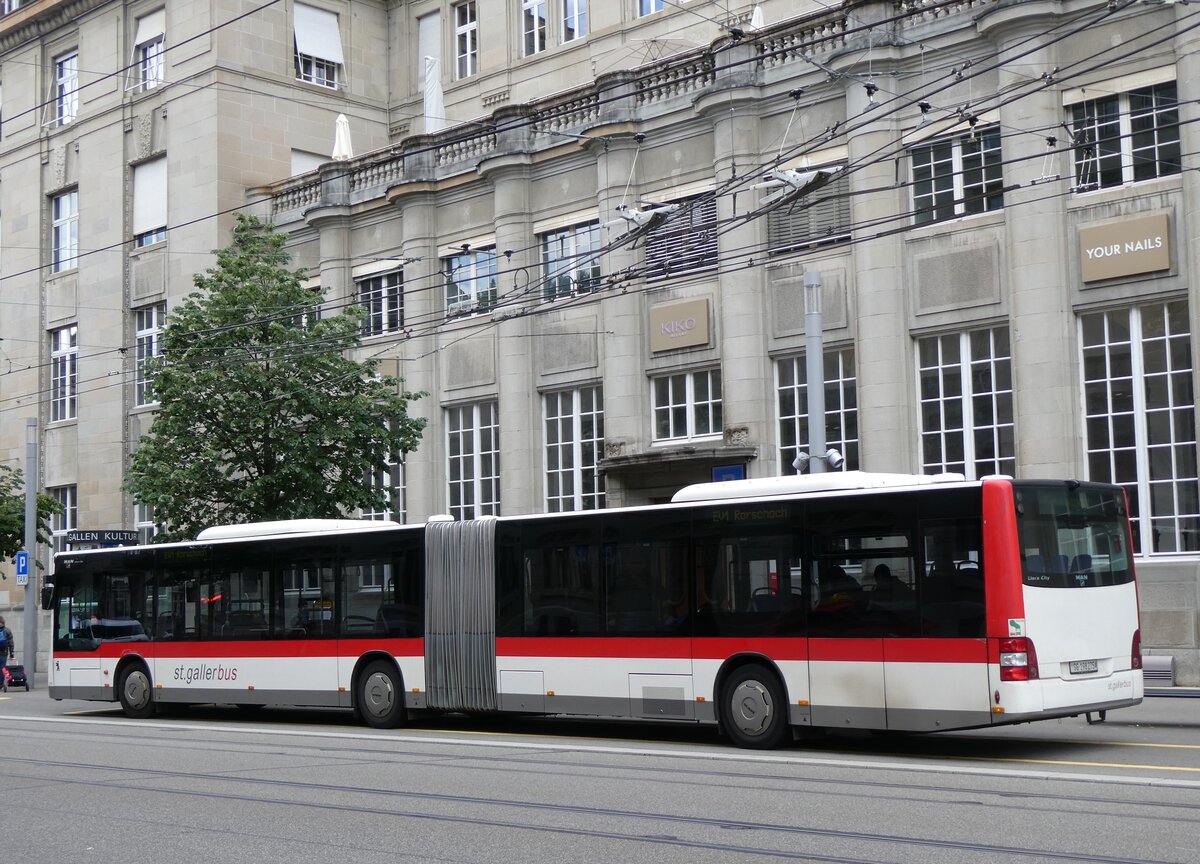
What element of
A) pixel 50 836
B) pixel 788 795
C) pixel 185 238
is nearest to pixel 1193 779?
pixel 788 795

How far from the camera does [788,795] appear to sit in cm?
1163

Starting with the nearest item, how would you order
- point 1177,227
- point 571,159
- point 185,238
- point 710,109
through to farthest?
point 1177,227
point 710,109
point 571,159
point 185,238

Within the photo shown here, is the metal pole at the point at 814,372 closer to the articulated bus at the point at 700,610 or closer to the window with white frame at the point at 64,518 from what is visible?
the articulated bus at the point at 700,610

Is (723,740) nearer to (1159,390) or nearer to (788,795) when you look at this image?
(788,795)

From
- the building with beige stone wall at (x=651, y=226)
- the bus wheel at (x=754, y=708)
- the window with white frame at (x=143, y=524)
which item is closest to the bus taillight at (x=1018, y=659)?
the bus wheel at (x=754, y=708)

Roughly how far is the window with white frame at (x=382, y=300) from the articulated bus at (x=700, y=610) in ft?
44.8

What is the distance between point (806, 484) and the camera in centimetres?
1559

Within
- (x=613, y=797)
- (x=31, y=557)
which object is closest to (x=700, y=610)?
(x=613, y=797)

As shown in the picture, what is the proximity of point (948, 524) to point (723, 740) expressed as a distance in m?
4.10

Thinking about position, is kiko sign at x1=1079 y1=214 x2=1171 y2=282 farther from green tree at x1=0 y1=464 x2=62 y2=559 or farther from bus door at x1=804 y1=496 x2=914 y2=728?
green tree at x1=0 y1=464 x2=62 y2=559

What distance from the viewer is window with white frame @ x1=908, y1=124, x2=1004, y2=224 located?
2483 centimetres

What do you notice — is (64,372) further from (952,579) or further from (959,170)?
(952,579)

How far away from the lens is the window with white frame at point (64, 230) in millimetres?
44469

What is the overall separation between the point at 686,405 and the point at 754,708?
1436cm
